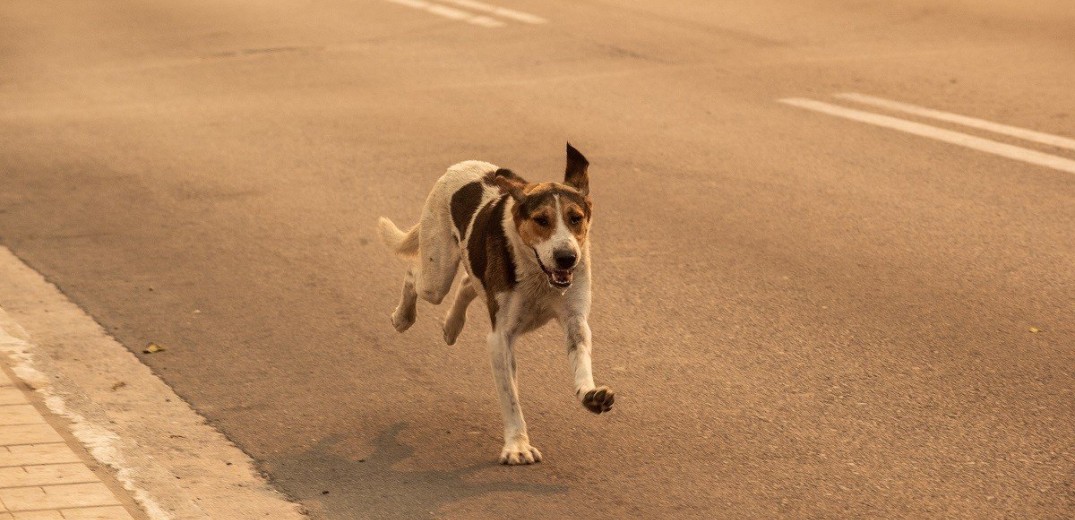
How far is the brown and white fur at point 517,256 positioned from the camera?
638 centimetres

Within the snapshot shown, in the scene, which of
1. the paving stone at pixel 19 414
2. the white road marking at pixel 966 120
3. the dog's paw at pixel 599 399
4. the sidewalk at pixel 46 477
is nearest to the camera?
the sidewalk at pixel 46 477

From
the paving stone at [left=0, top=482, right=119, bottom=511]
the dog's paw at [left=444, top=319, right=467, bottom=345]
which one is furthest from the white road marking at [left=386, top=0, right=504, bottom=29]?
the paving stone at [left=0, top=482, right=119, bottom=511]

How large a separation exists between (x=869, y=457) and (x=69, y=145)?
8519mm

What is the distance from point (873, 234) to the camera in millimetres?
10297

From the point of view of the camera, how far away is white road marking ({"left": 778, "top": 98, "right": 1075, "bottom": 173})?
12.2 metres

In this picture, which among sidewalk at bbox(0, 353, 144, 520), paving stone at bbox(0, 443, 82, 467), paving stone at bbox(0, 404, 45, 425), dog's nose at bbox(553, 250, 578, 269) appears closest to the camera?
sidewalk at bbox(0, 353, 144, 520)

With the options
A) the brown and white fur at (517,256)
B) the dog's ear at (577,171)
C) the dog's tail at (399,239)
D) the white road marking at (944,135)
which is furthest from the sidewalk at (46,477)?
the white road marking at (944,135)

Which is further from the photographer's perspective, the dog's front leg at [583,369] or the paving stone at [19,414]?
the paving stone at [19,414]

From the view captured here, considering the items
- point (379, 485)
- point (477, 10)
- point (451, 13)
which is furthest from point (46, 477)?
point (477, 10)

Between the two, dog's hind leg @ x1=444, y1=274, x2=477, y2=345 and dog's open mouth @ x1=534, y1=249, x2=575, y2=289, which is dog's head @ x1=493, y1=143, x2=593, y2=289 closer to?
dog's open mouth @ x1=534, y1=249, x2=575, y2=289

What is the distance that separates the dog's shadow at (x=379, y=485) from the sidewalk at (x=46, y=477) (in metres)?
0.74

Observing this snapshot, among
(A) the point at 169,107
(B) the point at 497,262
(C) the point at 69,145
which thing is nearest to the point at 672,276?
(B) the point at 497,262

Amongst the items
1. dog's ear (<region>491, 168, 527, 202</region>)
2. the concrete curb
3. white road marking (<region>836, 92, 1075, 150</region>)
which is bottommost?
white road marking (<region>836, 92, 1075, 150</region>)

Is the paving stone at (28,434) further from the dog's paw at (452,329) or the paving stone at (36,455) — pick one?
the dog's paw at (452,329)
